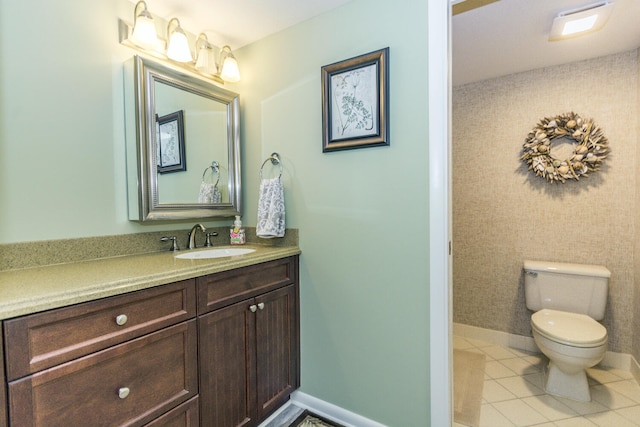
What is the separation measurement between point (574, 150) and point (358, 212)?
178 centimetres

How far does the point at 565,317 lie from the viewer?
202 centimetres

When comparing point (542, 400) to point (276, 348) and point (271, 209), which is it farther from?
point (271, 209)

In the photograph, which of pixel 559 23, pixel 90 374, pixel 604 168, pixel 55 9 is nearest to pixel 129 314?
pixel 90 374

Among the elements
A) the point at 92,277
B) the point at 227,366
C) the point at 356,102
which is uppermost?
the point at 356,102

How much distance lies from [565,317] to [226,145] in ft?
8.06

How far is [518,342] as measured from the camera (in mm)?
2461

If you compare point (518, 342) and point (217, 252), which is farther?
point (518, 342)

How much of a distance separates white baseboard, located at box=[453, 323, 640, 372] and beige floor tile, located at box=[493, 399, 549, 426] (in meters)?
0.76

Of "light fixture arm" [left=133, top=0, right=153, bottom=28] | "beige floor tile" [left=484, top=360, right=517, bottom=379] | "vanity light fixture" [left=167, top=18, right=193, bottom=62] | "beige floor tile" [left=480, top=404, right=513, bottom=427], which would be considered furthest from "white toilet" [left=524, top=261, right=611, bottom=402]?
"light fixture arm" [left=133, top=0, right=153, bottom=28]

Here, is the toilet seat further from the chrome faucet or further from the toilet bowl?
the chrome faucet

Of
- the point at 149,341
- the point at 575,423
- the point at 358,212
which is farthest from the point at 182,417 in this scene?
the point at 575,423

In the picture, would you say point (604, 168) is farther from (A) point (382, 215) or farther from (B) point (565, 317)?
(A) point (382, 215)

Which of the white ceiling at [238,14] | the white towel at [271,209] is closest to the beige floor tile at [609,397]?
the white towel at [271,209]

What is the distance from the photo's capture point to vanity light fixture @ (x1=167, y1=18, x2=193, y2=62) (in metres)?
1.59
